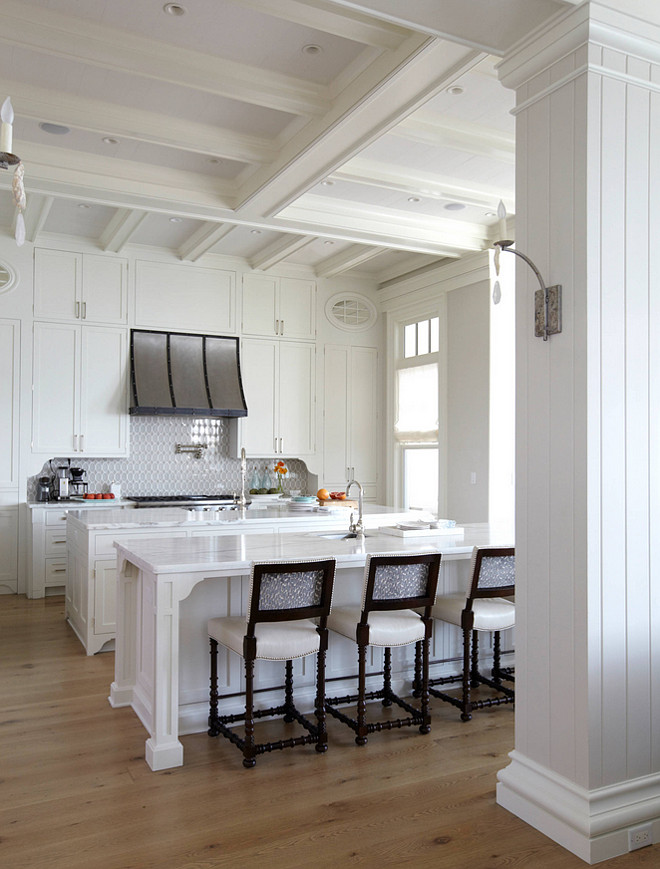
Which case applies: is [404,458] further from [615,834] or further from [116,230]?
[615,834]

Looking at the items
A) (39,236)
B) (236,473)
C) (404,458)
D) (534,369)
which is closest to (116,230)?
(39,236)

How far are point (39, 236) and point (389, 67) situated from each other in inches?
174

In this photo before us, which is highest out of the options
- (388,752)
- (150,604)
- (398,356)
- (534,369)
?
(398,356)

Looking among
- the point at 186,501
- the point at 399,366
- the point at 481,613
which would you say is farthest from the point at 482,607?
the point at 399,366

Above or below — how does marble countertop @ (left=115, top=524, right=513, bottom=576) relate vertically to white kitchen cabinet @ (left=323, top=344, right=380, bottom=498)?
below

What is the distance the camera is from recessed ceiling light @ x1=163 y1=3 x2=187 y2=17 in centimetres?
341

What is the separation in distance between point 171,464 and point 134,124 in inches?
154

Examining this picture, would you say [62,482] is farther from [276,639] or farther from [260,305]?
[276,639]

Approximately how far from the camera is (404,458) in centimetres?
828

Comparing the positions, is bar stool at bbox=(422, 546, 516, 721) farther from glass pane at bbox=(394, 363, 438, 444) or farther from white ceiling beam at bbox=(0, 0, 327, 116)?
glass pane at bbox=(394, 363, 438, 444)

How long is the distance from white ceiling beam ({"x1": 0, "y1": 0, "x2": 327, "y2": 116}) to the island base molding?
11.8 ft

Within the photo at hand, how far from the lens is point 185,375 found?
24.6 feet

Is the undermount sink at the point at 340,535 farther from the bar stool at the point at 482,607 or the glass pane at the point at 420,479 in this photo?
the glass pane at the point at 420,479

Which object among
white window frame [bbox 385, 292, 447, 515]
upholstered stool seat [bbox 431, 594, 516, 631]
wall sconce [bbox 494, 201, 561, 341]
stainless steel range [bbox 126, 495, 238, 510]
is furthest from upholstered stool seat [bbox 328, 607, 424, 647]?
white window frame [bbox 385, 292, 447, 515]
